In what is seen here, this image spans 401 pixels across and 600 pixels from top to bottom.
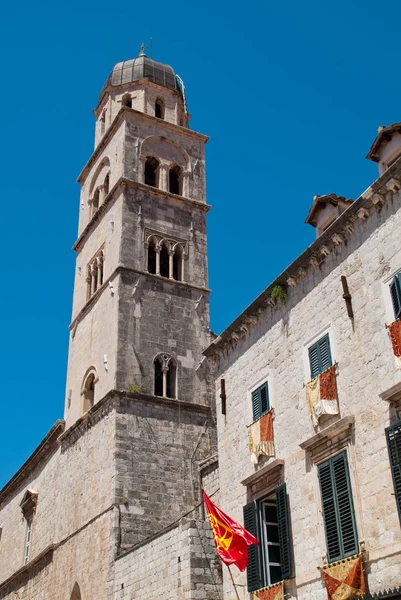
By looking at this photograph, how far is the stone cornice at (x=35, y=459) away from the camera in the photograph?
28734 mm

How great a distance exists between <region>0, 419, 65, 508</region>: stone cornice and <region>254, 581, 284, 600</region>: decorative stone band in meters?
15.4

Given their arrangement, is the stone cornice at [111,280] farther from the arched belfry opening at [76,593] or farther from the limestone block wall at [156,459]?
the arched belfry opening at [76,593]

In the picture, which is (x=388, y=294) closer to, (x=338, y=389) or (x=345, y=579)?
(x=338, y=389)

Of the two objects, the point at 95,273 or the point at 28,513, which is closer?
the point at 95,273

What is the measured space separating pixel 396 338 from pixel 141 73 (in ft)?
78.4

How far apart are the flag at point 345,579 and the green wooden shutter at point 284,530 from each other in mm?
1235

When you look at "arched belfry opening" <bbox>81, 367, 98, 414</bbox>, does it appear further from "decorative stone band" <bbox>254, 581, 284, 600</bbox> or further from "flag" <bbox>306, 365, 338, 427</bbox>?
"flag" <bbox>306, 365, 338, 427</bbox>

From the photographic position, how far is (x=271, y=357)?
16.0 meters

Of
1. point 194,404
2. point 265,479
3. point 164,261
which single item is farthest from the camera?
point 164,261

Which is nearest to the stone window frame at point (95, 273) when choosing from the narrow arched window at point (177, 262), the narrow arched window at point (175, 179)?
the narrow arched window at point (177, 262)

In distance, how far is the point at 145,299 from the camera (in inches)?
1026

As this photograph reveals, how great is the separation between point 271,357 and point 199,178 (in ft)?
52.2

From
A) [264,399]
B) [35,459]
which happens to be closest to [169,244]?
[35,459]

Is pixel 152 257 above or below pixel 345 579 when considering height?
above
